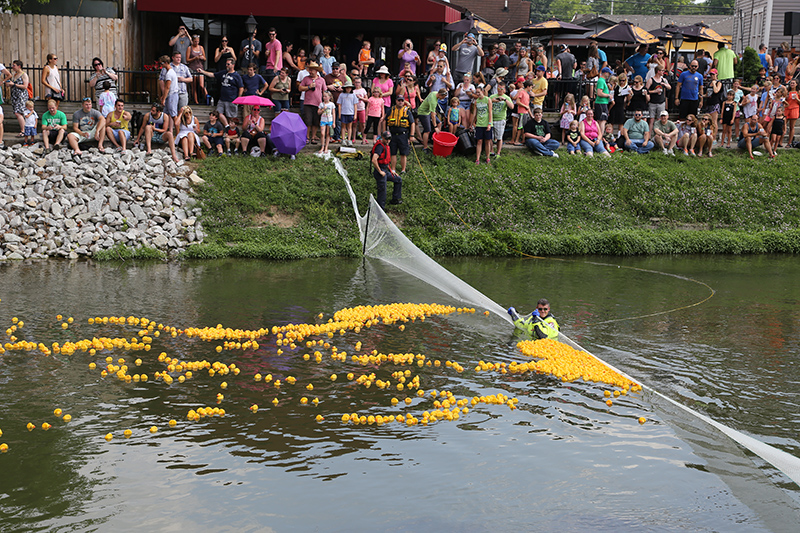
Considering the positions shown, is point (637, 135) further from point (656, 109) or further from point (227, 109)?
point (227, 109)

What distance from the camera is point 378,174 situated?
1903 centimetres

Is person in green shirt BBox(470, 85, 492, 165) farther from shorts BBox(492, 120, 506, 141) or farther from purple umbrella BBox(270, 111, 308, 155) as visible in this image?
purple umbrella BBox(270, 111, 308, 155)

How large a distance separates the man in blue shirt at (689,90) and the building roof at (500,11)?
28.0m

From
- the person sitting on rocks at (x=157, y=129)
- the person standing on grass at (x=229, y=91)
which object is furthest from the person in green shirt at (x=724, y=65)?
the person sitting on rocks at (x=157, y=129)

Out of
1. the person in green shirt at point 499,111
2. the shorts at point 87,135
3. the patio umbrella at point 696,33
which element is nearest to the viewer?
the shorts at point 87,135

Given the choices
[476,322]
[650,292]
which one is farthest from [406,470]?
[650,292]

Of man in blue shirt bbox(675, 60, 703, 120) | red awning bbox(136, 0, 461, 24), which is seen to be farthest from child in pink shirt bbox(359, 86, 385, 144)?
man in blue shirt bbox(675, 60, 703, 120)

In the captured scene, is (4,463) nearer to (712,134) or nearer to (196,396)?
(196,396)

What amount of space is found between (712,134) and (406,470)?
19.6 metres

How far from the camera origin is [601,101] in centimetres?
2314

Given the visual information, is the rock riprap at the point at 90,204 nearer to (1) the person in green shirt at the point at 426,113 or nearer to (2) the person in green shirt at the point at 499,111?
(1) the person in green shirt at the point at 426,113

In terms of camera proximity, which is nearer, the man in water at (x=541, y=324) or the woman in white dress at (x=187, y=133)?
the man in water at (x=541, y=324)

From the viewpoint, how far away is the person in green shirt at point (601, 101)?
75.4 ft

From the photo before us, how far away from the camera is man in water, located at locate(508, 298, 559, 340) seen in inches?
450
